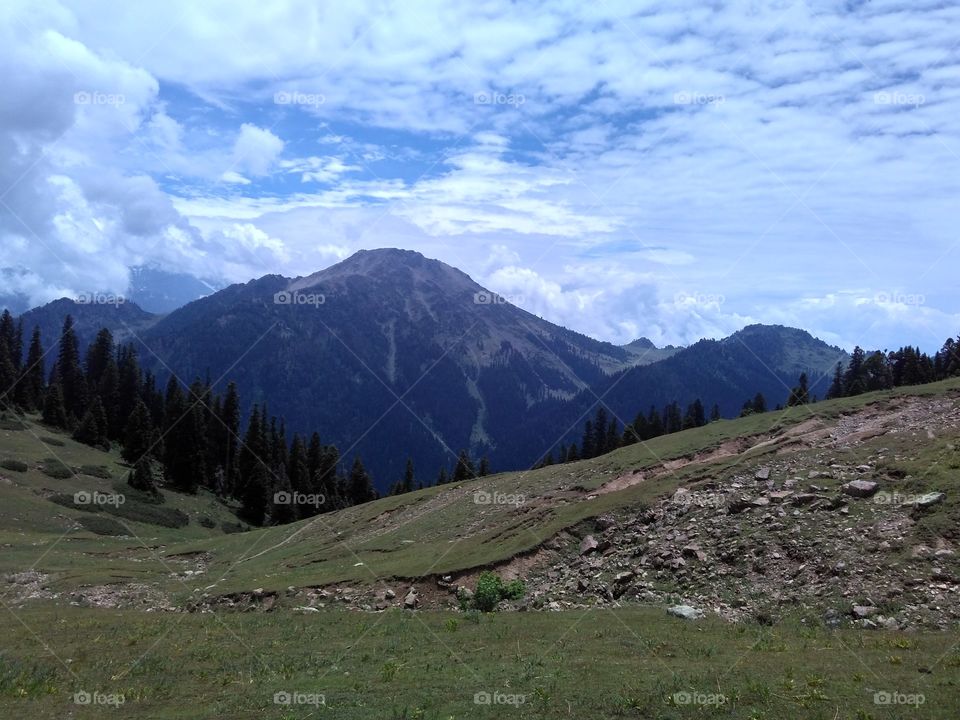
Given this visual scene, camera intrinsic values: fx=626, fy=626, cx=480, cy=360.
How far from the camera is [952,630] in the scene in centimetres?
1986

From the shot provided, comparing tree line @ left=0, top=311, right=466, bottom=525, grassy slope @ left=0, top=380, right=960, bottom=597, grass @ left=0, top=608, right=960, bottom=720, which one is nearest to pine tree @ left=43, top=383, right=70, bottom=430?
tree line @ left=0, top=311, right=466, bottom=525

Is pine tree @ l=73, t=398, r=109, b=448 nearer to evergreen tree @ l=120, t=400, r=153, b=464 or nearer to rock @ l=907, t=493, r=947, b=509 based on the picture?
evergreen tree @ l=120, t=400, r=153, b=464

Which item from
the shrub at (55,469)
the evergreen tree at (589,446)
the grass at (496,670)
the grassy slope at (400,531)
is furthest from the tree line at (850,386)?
the shrub at (55,469)

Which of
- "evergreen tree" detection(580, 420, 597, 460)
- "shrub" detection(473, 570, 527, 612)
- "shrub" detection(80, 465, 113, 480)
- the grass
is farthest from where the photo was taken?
"evergreen tree" detection(580, 420, 597, 460)

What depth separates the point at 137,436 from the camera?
106562 millimetres

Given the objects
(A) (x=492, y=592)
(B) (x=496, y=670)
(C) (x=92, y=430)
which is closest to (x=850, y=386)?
(A) (x=492, y=592)

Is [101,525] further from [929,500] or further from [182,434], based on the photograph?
[929,500]

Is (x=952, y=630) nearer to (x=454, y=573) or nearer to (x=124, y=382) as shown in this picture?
(x=454, y=573)

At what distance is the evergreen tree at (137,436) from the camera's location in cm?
10625

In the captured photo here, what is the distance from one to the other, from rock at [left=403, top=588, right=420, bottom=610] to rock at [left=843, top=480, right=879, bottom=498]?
2209cm

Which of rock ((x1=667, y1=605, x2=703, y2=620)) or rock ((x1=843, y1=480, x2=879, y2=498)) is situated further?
rock ((x1=843, y1=480, x2=879, y2=498))

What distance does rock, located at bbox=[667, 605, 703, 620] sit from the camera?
78.4 ft

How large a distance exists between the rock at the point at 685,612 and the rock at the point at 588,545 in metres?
9.30

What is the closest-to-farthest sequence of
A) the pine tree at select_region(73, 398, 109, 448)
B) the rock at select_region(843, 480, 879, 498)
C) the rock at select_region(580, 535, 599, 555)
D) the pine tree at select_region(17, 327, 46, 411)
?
the rock at select_region(843, 480, 879, 498)
the rock at select_region(580, 535, 599, 555)
the pine tree at select_region(73, 398, 109, 448)
the pine tree at select_region(17, 327, 46, 411)
